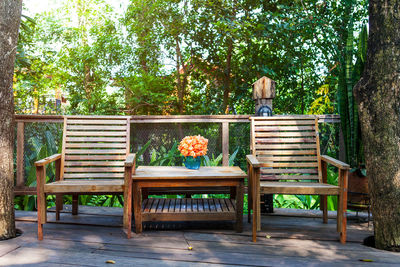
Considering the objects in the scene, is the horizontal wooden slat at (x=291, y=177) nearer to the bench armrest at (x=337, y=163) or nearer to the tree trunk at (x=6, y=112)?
the bench armrest at (x=337, y=163)

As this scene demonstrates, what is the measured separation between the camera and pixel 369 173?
8.33ft

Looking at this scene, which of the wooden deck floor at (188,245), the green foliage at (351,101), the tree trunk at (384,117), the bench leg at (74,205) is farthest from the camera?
the bench leg at (74,205)

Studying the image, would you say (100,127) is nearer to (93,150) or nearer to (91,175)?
(93,150)

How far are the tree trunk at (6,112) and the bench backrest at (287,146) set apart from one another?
2.13m

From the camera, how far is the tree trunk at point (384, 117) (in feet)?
7.83

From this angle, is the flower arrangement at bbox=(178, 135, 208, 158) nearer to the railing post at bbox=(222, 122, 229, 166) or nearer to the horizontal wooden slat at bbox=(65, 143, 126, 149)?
the horizontal wooden slat at bbox=(65, 143, 126, 149)

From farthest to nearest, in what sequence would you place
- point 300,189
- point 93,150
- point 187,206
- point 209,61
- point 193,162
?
point 209,61 → point 93,150 → point 193,162 → point 187,206 → point 300,189

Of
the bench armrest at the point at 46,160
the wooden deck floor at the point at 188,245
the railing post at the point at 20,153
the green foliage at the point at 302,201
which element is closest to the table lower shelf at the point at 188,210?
the wooden deck floor at the point at 188,245

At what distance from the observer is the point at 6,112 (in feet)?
8.77

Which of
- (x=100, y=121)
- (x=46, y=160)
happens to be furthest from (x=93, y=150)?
(x=46, y=160)

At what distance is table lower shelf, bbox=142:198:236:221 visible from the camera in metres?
2.80

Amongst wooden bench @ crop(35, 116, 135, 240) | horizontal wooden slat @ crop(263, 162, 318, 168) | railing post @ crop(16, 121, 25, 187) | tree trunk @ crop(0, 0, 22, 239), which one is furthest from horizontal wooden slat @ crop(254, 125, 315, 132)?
railing post @ crop(16, 121, 25, 187)

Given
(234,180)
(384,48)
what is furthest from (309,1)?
(234,180)

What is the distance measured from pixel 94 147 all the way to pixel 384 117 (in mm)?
2510
